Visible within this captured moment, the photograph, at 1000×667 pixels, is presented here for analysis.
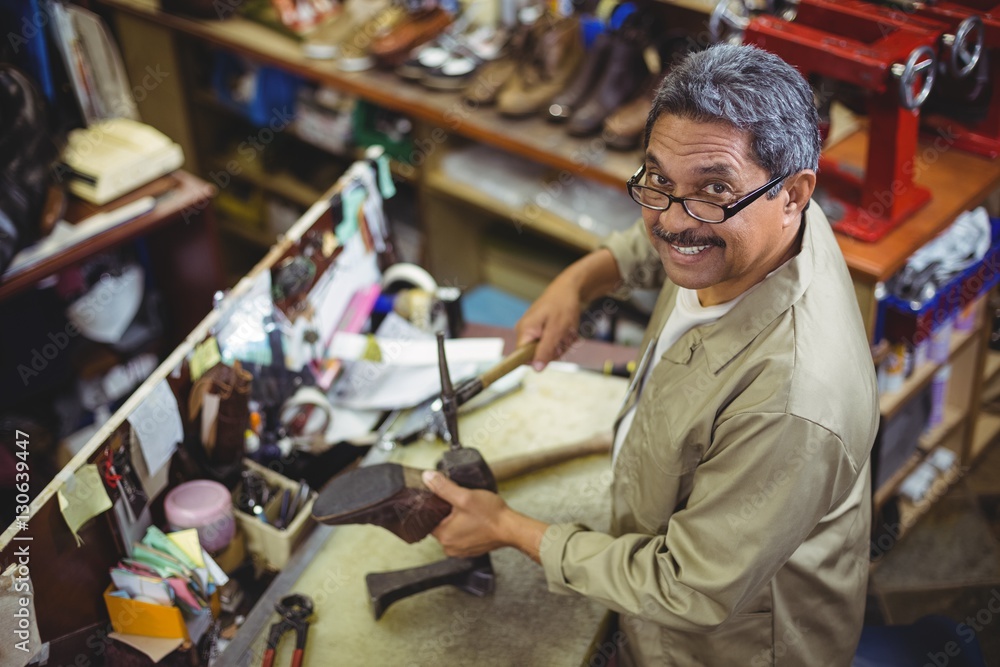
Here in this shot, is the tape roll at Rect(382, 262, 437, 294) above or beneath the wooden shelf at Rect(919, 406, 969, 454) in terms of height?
above

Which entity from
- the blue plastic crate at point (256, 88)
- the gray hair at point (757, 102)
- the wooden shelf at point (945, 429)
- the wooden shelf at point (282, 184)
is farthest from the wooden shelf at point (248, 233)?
the gray hair at point (757, 102)

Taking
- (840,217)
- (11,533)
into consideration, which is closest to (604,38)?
(840,217)

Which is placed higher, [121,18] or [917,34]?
[917,34]

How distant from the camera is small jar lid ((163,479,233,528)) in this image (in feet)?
6.40

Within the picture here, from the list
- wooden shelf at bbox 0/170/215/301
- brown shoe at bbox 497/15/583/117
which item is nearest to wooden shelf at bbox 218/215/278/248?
wooden shelf at bbox 0/170/215/301

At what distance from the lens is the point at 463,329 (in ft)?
8.77

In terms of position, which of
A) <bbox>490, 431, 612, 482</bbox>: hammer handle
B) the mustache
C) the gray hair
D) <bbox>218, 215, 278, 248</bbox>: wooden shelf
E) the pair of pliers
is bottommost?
<bbox>218, 215, 278, 248</bbox>: wooden shelf

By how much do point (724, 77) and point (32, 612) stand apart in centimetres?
141

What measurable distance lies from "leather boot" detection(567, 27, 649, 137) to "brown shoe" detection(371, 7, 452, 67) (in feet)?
2.50

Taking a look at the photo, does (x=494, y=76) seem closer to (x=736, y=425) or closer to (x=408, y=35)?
(x=408, y=35)

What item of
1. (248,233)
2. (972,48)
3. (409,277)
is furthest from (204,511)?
(248,233)

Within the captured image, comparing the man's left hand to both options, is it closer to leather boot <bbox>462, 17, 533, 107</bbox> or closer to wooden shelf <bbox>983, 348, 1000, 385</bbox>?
leather boot <bbox>462, 17, 533, 107</bbox>

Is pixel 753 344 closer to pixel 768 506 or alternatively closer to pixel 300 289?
pixel 768 506

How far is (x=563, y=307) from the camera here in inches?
87.5
